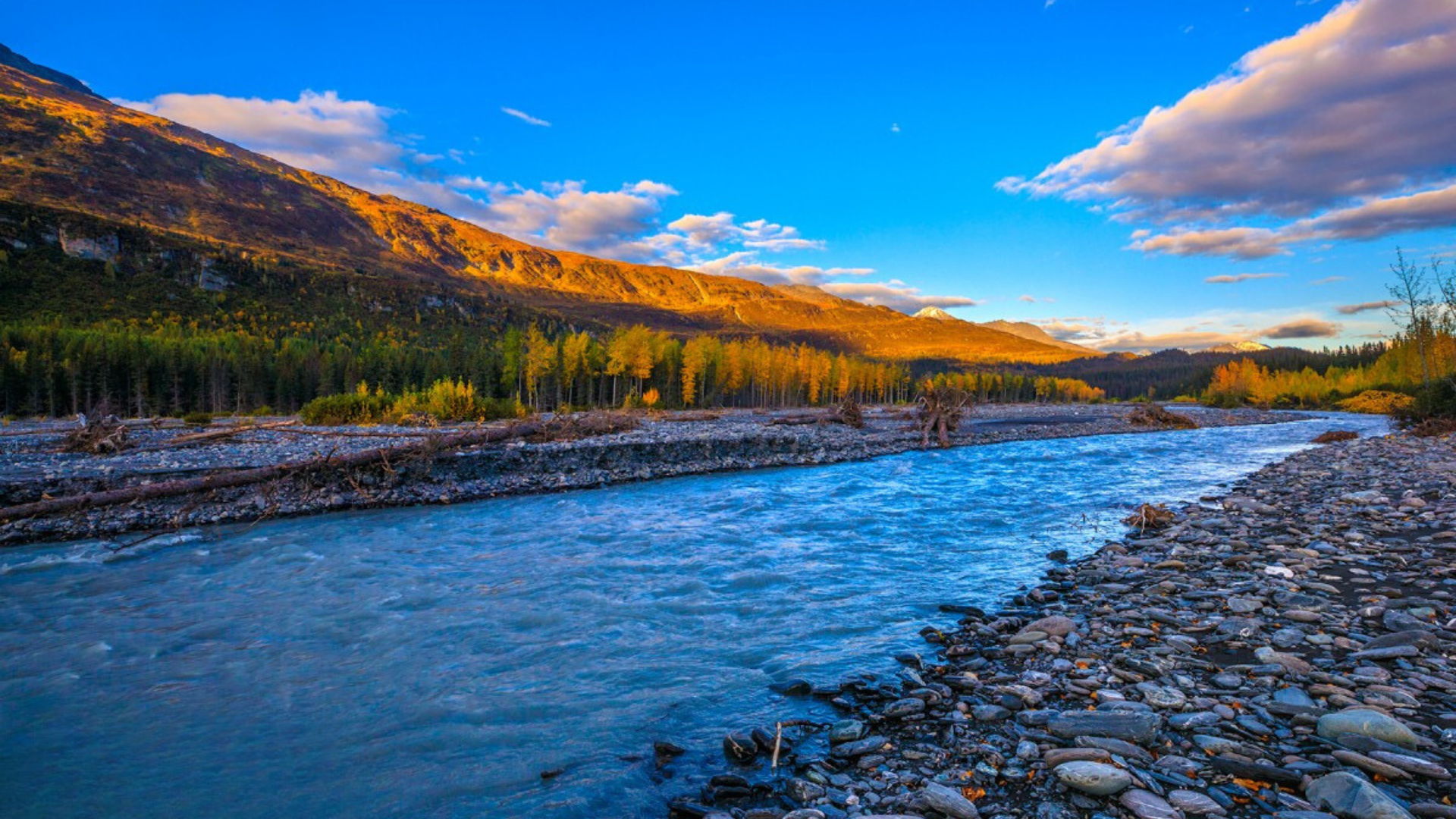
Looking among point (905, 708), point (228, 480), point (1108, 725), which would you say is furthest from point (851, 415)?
point (1108, 725)

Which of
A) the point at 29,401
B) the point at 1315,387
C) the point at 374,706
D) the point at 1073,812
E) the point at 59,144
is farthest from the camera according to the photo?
the point at 59,144

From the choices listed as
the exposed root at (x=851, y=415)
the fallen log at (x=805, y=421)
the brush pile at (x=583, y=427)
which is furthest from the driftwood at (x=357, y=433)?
the exposed root at (x=851, y=415)

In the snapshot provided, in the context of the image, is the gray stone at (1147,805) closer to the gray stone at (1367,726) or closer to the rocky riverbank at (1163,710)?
the rocky riverbank at (1163,710)

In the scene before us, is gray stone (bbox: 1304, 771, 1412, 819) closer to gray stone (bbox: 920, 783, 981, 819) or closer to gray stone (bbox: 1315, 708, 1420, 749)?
gray stone (bbox: 1315, 708, 1420, 749)

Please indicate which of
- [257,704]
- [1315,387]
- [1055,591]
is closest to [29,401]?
[257,704]

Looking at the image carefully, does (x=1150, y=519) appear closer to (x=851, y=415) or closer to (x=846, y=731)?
(x=846, y=731)

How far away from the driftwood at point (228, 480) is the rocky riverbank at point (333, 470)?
195 mm

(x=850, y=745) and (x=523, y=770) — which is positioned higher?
(x=850, y=745)

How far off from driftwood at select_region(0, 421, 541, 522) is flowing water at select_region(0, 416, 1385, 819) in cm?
109

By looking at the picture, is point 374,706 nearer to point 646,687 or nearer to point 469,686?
point 469,686

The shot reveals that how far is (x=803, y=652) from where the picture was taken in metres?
6.59

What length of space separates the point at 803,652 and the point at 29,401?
221 ft

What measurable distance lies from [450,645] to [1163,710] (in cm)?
725

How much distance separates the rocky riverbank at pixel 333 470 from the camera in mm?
13844
